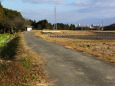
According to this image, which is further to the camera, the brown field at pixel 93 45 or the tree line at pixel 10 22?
the tree line at pixel 10 22

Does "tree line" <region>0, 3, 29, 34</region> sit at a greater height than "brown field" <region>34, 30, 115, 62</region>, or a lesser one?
greater

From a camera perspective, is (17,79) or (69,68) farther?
(69,68)

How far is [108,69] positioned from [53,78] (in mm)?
2767

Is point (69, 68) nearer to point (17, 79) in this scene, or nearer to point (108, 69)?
point (108, 69)

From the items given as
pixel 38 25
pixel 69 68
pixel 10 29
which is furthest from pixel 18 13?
pixel 69 68

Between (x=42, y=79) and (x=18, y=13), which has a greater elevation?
(x=18, y=13)

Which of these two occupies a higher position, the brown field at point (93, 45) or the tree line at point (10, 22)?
the tree line at point (10, 22)

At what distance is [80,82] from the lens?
7.28 m

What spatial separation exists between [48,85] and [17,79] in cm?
101

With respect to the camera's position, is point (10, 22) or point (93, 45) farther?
point (10, 22)

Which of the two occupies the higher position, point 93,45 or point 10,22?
point 10,22

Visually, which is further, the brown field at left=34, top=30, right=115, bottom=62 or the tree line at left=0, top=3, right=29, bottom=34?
the tree line at left=0, top=3, right=29, bottom=34

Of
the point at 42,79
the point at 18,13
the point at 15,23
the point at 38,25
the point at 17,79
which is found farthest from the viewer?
the point at 38,25

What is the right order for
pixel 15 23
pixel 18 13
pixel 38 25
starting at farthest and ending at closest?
pixel 38 25, pixel 18 13, pixel 15 23
